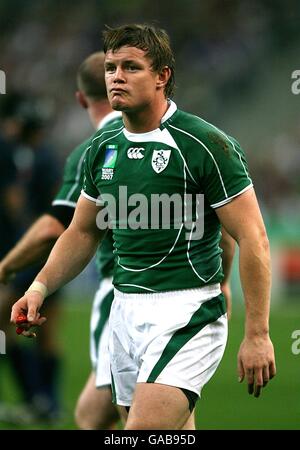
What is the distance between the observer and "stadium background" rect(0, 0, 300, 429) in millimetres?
19406

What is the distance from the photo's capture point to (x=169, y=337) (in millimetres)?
4488

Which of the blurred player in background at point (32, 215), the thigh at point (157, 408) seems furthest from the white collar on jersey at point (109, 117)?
the blurred player in background at point (32, 215)

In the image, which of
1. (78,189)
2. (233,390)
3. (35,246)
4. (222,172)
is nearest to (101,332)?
(35,246)

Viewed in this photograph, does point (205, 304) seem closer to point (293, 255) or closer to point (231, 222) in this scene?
point (231, 222)

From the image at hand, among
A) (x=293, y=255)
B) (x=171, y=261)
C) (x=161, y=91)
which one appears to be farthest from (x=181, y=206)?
(x=293, y=255)

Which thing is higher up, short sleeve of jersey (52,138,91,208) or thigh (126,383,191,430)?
short sleeve of jersey (52,138,91,208)

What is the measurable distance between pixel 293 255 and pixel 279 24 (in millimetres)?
6629

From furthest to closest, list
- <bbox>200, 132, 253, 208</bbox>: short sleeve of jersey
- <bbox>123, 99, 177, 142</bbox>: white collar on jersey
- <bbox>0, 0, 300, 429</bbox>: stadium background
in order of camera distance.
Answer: <bbox>0, 0, 300, 429</bbox>: stadium background, <bbox>123, 99, 177, 142</bbox>: white collar on jersey, <bbox>200, 132, 253, 208</bbox>: short sleeve of jersey

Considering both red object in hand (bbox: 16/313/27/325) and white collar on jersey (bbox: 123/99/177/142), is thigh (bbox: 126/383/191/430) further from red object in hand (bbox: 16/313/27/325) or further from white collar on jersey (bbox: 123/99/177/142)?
white collar on jersey (bbox: 123/99/177/142)

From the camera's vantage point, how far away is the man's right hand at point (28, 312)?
4.58 meters

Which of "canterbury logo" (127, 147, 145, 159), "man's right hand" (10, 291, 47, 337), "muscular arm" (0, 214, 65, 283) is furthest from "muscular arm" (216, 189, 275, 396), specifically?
"muscular arm" (0, 214, 65, 283)

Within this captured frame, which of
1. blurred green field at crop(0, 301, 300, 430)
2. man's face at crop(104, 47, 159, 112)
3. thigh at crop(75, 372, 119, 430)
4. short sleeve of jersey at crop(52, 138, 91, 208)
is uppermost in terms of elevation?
man's face at crop(104, 47, 159, 112)

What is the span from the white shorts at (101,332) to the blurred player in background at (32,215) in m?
2.60

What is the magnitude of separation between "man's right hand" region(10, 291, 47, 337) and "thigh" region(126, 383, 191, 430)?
1.87ft
